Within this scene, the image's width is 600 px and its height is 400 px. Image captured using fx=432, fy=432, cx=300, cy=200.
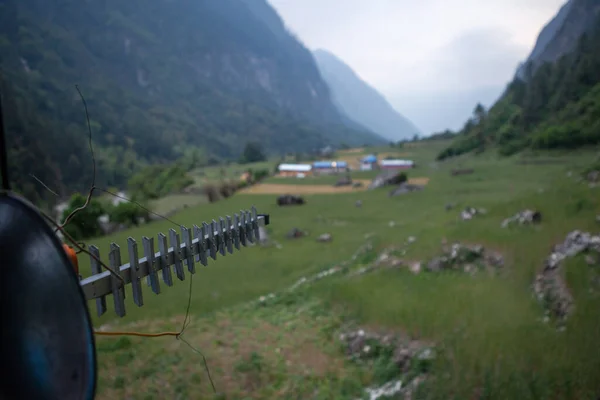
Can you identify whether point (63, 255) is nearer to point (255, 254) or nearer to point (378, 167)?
point (255, 254)

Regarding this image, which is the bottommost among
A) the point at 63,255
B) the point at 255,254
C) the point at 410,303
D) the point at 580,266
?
the point at 255,254

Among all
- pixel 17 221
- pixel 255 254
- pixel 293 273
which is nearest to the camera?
pixel 17 221

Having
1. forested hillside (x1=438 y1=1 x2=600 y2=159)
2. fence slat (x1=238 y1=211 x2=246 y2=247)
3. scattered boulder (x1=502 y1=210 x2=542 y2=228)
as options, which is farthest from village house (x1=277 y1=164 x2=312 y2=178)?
fence slat (x1=238 y1=211 x2=246 y2=247)

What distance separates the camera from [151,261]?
3.10 m

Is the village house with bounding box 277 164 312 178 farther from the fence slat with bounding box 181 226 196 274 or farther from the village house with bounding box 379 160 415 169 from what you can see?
the fence slat with bounding box 181 226 196 274

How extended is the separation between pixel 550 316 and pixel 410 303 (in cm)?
230

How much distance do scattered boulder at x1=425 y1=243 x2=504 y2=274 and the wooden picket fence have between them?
7.54m

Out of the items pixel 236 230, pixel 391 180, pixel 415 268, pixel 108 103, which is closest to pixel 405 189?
pixel 391 180

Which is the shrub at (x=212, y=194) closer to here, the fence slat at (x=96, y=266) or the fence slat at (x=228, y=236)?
the fence slat at (x=228, y=236)

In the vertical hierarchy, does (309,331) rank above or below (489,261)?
below

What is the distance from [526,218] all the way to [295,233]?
13.9 metres

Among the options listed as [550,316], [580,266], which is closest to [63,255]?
[550,316]

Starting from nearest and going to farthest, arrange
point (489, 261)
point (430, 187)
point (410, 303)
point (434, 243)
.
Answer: point (410, 303) < point (489, 261) < point (434, 243) < point (430, 187)

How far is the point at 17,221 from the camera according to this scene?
201 centimetres
